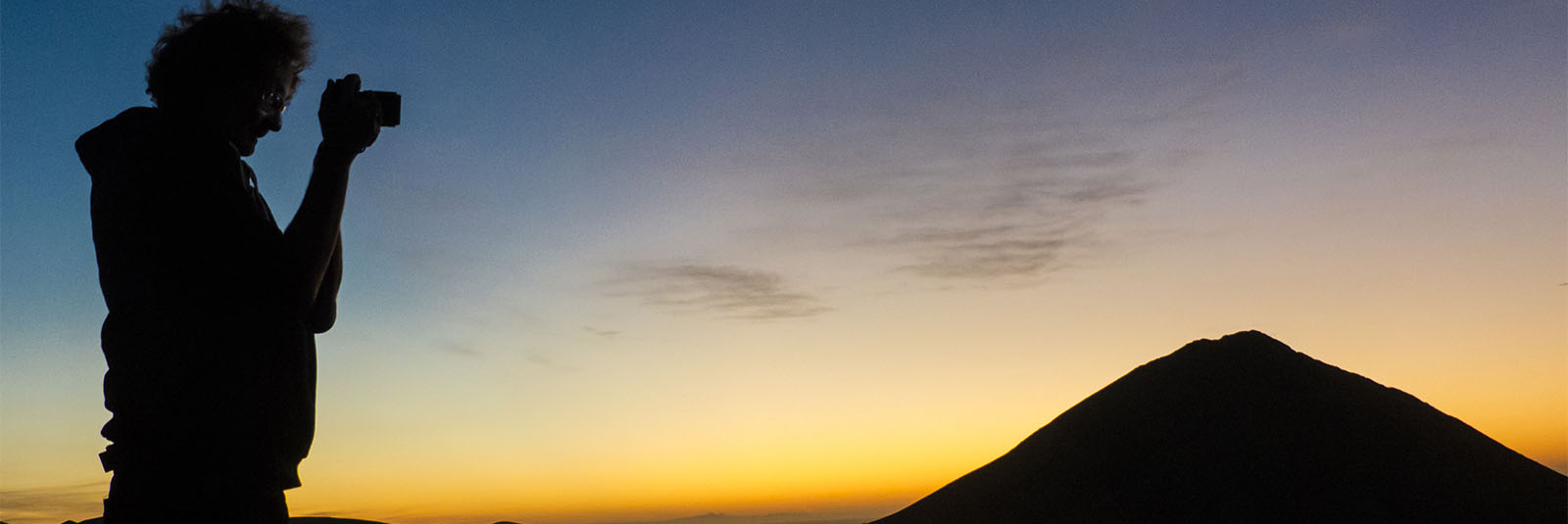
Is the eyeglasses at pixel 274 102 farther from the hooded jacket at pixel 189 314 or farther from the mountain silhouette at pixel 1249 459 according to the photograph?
the mountain silhouette at pixel 1249 459

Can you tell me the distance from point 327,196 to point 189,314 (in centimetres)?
25

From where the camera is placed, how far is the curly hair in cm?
169

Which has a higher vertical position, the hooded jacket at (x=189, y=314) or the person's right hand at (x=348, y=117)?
the person's right hand at (x=348, y=117)

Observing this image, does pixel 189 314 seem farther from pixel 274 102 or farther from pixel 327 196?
pixel 274 102

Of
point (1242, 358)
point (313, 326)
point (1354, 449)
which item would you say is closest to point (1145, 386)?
point (1242, 358)

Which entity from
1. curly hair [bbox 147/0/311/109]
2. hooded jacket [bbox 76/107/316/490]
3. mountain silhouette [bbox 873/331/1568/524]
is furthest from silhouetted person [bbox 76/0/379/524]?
mountain silhouette [bbox 873/331/1568/524]

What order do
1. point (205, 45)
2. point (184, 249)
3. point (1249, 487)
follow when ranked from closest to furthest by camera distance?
point (184, 249) < point (205, 45) < point (1249, 487)

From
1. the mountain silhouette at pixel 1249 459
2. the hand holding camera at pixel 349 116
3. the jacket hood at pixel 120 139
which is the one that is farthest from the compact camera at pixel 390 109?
the mountain silhouette at pixel 1249 459

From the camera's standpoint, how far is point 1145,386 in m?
12.6

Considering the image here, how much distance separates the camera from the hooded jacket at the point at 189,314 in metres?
1.51

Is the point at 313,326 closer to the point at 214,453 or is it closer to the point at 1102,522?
the point at 214,453

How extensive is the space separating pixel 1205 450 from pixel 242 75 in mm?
10933

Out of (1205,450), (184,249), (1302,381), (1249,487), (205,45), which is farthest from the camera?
(1302,381)

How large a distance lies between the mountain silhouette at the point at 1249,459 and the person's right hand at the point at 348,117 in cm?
966
